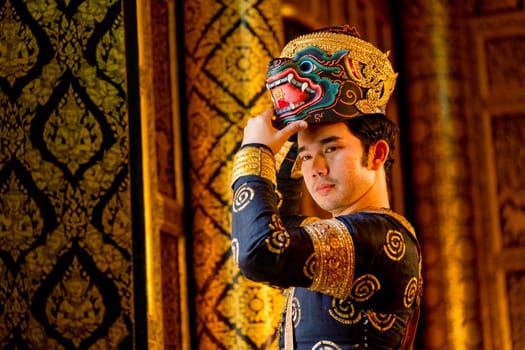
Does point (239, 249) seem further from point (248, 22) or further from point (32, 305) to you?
point (248, 22)

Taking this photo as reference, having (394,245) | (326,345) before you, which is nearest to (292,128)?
(394,245)

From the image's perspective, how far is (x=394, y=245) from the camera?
177 cm

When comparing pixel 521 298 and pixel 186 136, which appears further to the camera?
pixel 521 298

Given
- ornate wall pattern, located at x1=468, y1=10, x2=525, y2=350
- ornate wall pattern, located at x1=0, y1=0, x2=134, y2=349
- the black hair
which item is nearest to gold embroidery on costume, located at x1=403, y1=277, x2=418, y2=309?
the black hair

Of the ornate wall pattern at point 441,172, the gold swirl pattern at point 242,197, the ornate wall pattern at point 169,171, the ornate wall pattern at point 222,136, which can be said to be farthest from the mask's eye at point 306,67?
the ornate wall pattern at point 441,172

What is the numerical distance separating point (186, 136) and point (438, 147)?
165cm

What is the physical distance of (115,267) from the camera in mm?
2172

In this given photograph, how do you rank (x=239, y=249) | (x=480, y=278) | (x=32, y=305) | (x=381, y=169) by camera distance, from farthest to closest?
1. (x=480, y=278)
2. (x=32, y=305)
3. (x=381, y=169)
4. (x=239, y=249)

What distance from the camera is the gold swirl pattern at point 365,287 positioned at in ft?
5.69

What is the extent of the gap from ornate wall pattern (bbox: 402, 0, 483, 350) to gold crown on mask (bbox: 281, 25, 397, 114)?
2.52 m

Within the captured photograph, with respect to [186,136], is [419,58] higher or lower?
higher

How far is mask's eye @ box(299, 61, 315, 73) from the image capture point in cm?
181

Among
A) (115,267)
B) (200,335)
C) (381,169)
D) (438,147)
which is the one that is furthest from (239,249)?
(438,147)

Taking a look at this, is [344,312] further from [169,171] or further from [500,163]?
[500,163]
